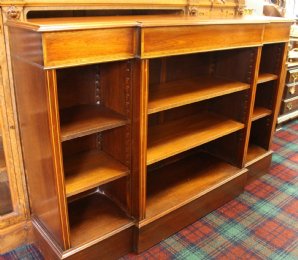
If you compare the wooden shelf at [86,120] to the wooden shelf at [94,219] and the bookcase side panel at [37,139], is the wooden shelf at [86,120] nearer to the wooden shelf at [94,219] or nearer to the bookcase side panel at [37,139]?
the bookcase side panel at [37,139]

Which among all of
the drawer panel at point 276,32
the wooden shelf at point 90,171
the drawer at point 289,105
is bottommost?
the drawer at point 289,105

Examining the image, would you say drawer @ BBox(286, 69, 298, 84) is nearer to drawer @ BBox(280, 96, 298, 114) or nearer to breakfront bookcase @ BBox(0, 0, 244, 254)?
drawer @ BBox(280, 96, 298, 114)

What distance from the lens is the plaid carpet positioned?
5.59 feet

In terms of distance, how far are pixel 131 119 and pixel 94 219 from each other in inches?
21.7

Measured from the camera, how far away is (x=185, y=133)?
1920 mm

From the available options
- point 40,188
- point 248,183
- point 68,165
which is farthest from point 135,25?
point 248,183

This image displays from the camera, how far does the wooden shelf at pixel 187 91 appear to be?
1.60 m

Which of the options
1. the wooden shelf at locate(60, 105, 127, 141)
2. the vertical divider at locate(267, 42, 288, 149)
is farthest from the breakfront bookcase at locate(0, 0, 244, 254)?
the vertical divider at locate(267, 42, 288, 149)

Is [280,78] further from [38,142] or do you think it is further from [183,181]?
[38,142]

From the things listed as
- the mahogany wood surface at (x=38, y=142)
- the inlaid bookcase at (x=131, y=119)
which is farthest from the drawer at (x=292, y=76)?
the mahogany wood surface at (x=38, y=142)

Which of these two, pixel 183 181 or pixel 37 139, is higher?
pixel 37 139

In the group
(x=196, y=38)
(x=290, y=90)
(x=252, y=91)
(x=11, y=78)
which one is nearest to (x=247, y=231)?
(x=252, y=91)

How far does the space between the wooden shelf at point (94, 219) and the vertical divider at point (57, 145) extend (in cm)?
11

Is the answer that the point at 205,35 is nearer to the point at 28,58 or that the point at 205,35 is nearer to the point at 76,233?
the point at 28,58
